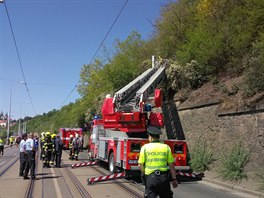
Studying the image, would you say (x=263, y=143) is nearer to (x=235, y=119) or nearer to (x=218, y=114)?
(x=235, y=119)

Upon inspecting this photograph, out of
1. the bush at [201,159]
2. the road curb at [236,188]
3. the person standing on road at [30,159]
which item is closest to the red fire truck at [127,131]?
the road curb at [236,188]

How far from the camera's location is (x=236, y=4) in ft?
72.7

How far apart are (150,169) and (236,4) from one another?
17929 mm

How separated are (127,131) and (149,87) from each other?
170 inches

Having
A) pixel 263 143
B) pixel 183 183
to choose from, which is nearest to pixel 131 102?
pixel 183 183

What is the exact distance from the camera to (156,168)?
21.1 ft

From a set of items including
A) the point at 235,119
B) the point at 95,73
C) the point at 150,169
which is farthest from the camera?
the point at 95,73

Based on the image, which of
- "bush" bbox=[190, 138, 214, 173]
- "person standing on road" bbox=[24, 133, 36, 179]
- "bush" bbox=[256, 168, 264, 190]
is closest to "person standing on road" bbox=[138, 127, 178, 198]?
"bush" bbox=[256, 168, 264, 190]

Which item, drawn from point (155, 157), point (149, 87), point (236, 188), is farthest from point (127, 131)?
point (155, 157)

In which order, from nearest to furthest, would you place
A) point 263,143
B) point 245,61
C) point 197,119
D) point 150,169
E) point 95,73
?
1. point 150,169
2. point 263,143
3. point 245,61
4. point 197,119
5. point 95,73

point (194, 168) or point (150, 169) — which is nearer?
point (150, 169)

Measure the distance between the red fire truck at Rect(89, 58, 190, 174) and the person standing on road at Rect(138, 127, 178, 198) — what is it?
25.2 feet

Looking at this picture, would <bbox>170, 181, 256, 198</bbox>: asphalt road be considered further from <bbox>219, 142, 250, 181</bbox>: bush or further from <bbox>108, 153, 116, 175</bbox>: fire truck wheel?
<bbox>108, 153, 116, 175</bbox>: fire truck wheel

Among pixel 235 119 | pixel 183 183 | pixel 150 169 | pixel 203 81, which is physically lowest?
pixel 183 183
